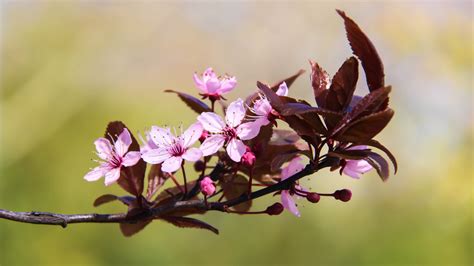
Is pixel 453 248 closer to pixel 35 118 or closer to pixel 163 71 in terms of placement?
pixel 163 71

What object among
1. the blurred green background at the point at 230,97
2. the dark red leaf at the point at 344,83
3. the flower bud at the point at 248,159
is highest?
the blurred green background at the point at 230,97

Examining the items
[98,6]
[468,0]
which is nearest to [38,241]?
[98,6]

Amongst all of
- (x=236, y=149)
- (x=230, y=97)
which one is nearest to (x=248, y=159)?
(x=236, y=149)

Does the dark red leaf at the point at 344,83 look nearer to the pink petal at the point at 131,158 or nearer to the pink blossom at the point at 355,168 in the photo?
the pink blossom at the point at 355,168

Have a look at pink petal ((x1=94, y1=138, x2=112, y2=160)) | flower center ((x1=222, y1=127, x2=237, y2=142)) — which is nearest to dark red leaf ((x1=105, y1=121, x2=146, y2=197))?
pink petal ((x1=94, y1=138, x2=112, y2=160))

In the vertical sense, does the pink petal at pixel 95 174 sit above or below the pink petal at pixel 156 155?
below

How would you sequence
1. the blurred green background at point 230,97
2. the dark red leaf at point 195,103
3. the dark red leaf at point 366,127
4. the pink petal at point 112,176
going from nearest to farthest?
1. the dark red leaf at point 366,127
2. the pink petal at point 112,176
3. the dark red leaf at point 195,103
4. the blurred green background at point 230,97

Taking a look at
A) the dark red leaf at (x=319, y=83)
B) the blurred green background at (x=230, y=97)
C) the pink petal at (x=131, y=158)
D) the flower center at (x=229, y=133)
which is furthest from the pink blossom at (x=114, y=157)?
the blurred green background at (x=230, y=97)
